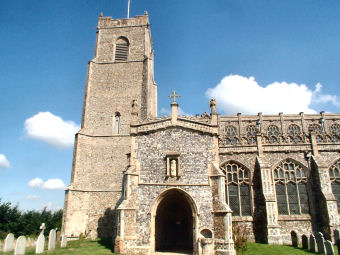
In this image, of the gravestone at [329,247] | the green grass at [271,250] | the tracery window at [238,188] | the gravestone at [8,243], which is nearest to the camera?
the gravestone at [329,247]

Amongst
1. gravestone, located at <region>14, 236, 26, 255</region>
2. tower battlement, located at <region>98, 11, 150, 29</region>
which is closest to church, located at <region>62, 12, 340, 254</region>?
gravestone, located at <region>14, 236, 26, 255</region>

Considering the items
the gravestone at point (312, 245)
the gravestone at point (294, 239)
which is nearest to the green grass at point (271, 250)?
the gravestone at point (312, 245)

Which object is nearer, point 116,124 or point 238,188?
point 238,188

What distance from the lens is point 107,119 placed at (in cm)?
2666

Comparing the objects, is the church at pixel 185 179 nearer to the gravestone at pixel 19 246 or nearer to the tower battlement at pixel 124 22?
the gravestone at pixel 19 246

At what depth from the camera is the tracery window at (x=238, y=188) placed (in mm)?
18375

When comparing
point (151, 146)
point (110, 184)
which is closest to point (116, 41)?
point (110, 184)

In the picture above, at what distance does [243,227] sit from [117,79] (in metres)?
18.8

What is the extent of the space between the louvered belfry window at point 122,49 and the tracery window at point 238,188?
1743 cm

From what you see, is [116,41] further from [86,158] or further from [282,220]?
[282,220]

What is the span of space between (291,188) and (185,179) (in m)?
8.22

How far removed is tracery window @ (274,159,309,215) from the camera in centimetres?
1819

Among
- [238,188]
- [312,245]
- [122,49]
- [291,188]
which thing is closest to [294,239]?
[312,245]

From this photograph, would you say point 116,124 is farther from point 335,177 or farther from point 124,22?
point 335,177
